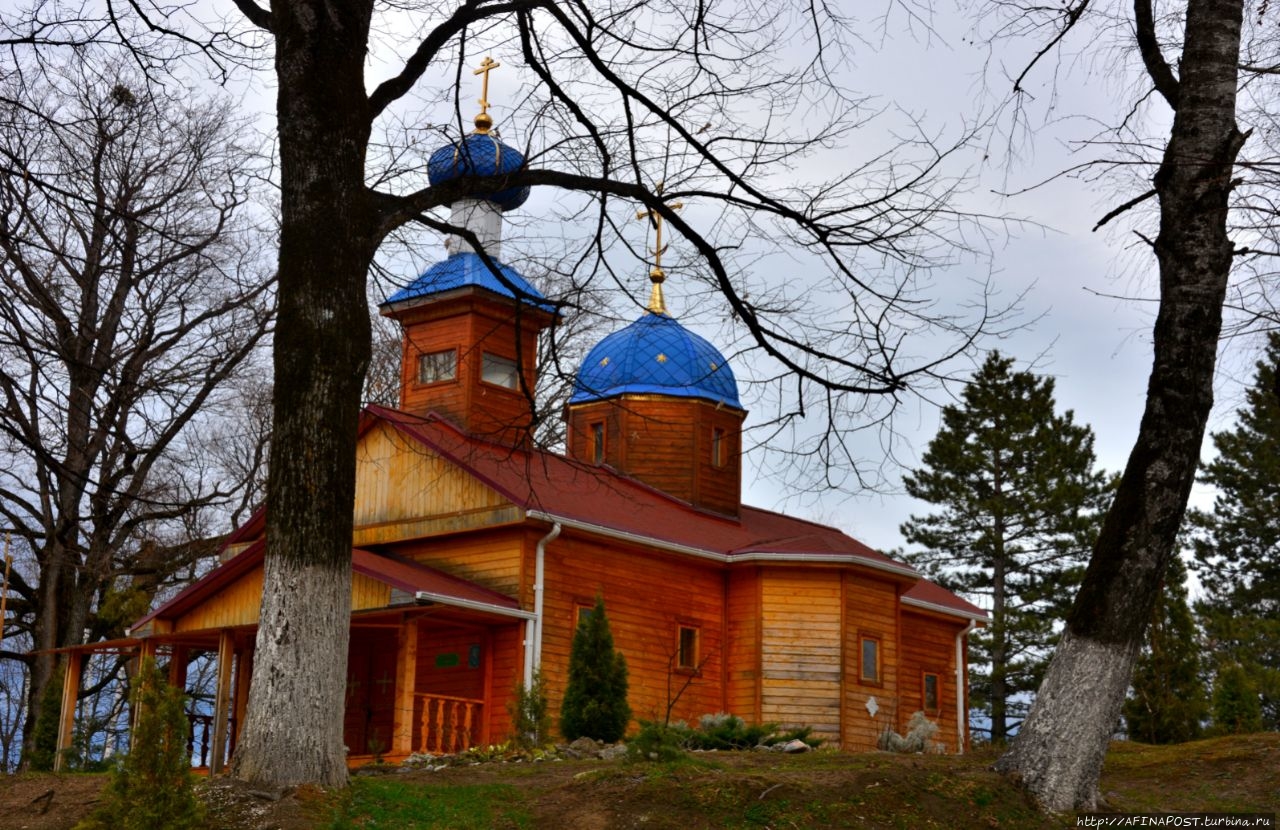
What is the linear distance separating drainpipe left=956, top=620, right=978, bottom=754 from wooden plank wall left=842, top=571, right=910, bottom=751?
10.3 feet

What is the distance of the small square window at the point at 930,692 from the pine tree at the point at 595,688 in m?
9.89

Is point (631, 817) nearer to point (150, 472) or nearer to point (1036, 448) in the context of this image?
point (150, 472)

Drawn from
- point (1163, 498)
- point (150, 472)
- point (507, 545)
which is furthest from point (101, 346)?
point (1163, 498)

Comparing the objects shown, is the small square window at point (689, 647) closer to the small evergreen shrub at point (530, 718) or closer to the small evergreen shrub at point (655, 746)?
the small evergreen shrub at point (530, 718)

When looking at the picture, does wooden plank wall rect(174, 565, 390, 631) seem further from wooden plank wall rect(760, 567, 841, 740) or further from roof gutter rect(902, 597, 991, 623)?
roof gutter rect(902, 597, 991, 623)

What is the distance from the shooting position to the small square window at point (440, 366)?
75.6 ft

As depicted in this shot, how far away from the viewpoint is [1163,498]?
916 centimetres

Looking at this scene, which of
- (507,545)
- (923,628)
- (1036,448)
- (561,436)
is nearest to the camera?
(507,545)

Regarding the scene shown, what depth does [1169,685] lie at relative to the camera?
1961cm

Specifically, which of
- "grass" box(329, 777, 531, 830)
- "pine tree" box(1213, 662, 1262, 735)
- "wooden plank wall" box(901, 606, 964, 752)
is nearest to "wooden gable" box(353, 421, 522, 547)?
"wooden plank wall" box(901, 606, 964, 752)

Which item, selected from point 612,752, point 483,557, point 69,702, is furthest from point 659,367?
point 612,752

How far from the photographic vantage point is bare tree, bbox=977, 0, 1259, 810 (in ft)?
30.1

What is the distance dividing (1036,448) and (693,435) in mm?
15913

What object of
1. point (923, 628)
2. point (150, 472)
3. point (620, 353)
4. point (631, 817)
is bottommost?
point (631, 817)
